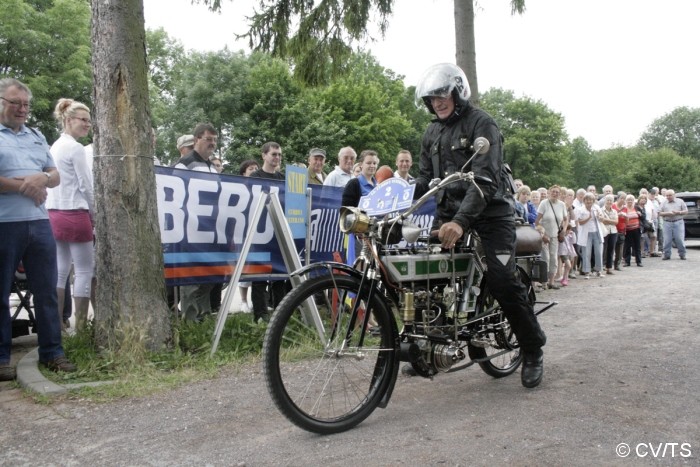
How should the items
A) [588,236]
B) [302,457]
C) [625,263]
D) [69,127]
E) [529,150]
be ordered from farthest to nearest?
[529,150], [625,263], [588,236], [69,127], [302,457]

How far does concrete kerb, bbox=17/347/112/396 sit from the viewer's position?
4215 mm

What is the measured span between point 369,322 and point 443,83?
5.45 feet

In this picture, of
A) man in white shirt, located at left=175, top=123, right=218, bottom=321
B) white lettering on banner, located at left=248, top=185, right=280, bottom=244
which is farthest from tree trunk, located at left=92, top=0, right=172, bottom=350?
white lettering on banner, located at left=248, top=185, right=280, bottom=244

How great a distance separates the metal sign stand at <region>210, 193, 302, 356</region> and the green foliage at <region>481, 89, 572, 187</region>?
63561mm

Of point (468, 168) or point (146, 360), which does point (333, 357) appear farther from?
point (146, 360)

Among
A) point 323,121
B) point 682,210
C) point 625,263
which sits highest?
point 323,121

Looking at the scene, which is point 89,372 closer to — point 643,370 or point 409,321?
point 409,321

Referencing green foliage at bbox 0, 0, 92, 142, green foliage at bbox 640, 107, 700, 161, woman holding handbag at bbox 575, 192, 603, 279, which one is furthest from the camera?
green foliage at bbox 640, 107, 700, 161

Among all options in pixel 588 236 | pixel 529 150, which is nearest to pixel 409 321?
pixel 588 236

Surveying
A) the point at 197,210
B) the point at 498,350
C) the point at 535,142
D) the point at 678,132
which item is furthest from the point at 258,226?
the point at 678,132

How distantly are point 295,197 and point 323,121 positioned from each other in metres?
34.8

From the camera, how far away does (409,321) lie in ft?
12.4

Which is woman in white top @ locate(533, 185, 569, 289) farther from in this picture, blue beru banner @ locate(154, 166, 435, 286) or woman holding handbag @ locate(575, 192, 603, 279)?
blue beru banner @ locate(154, 166, 435, 286)

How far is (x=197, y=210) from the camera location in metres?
5.68
